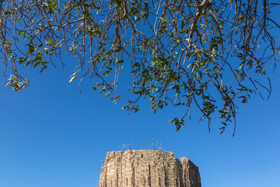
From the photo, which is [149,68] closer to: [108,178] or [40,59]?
[40,59]

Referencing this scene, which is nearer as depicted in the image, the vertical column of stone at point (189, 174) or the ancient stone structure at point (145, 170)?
the ancient stone structure at point (145, 170)

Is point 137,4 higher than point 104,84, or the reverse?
point 137,4

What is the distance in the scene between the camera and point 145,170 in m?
25.5

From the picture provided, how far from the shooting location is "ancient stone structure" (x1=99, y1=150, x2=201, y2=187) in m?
25.2

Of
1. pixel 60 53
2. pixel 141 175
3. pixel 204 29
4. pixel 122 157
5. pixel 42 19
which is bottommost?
pixel 60 53

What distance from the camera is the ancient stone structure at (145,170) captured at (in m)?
25.2

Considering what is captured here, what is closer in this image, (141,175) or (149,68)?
(149,68)

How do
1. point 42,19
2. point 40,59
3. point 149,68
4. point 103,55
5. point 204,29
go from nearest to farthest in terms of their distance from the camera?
point 40,59 < point 103,55 < point 149,68 < point 42,19 < point 204,29

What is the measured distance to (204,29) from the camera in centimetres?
599

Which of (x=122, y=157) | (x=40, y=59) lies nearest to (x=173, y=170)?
(x=122, y=157)

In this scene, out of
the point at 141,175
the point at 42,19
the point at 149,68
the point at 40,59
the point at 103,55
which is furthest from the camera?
the point at 141,175

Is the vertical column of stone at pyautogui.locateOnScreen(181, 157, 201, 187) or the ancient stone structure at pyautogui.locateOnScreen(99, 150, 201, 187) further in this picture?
the vertical column of stone at pyautogui.locateOnScreen(181, 157, 201, 187)

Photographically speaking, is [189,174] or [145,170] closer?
[145,170]

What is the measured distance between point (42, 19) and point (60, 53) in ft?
2.61
